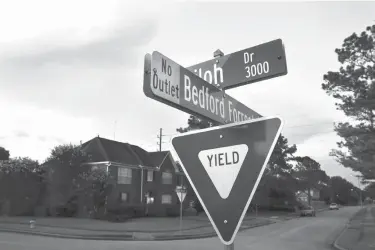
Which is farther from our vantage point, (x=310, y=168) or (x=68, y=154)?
(x=310, y=168)

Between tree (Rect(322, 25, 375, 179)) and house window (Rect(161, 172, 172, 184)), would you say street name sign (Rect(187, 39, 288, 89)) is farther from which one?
house window (Rect(161, 172, 172, 184))

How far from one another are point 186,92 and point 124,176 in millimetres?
37304

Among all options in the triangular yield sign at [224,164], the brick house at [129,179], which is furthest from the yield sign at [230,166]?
the brick house at [129,179]

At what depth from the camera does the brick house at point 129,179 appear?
33.6 metres

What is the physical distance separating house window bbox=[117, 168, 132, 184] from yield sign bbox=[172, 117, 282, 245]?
3652 cm

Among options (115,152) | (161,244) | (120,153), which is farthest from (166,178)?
(161,244)

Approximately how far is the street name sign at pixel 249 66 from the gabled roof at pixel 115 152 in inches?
1392

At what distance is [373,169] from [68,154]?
87.9 ft

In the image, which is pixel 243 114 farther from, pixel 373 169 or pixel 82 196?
pixel 82 196

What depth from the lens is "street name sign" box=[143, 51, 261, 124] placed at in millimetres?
2240

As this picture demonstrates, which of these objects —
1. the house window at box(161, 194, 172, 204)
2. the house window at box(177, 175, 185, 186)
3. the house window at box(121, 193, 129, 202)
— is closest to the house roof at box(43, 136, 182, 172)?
the house window at box(121, 193, 129, 202)

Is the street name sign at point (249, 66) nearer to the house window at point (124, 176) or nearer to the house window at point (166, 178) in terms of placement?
the house window at point (124, 176)

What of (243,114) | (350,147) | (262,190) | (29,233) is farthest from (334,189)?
(243,114)

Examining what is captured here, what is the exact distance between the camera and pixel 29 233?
21297 mm
